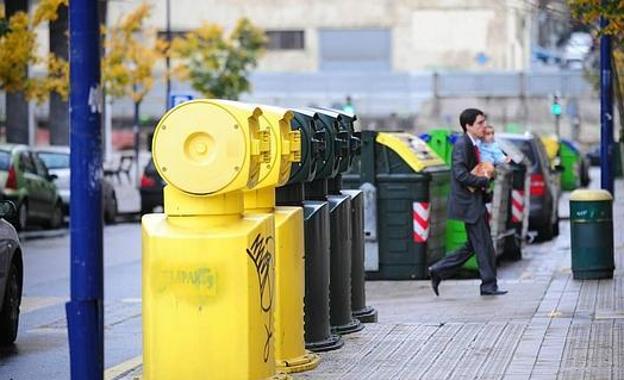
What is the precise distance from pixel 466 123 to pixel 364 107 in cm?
5887

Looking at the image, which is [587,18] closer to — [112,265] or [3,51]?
[112,265]

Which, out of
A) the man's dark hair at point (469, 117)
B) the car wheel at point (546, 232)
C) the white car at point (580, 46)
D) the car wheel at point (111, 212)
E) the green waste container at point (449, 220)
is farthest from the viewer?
the white car at point (580, 46)

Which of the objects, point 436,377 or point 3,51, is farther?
point 3,51

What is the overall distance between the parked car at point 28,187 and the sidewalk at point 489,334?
11.4 m

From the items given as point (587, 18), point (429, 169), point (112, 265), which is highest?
point (587, 18)

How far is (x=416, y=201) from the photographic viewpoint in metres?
17.7

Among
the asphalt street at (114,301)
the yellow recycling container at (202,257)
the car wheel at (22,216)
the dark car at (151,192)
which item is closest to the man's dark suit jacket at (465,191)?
the asphalt street at (114,301)

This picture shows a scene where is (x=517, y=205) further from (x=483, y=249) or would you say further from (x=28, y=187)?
(x=28, y=187)

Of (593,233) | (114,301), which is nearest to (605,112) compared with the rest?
(593,233)

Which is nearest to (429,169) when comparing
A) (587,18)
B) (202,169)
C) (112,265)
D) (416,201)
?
(416,201)

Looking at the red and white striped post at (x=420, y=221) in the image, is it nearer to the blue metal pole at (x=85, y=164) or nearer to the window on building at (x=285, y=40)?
the blue metal pole at (x=85, y=164)

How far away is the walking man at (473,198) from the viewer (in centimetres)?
1477

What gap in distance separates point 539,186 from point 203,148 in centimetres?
1627

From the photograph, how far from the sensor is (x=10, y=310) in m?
12.7
